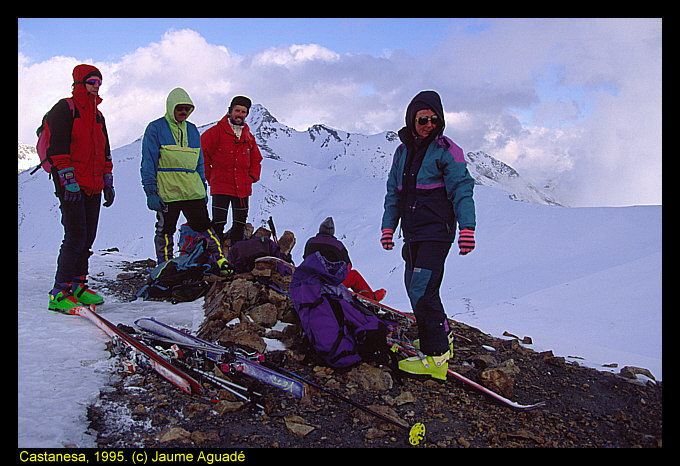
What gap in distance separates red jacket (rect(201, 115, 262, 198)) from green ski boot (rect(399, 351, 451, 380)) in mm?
3964

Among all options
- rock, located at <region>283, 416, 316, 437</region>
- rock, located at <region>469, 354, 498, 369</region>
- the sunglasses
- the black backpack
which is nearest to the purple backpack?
rock, located at <region>283, 416, 316, 437</region>

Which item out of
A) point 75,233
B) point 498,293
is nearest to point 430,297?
point 75,233

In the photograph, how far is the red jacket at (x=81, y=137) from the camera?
13.6 ft

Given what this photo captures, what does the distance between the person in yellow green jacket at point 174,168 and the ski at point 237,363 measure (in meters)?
2.00

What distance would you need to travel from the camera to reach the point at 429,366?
3.46 meters

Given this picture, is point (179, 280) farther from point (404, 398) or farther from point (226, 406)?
point (404, 398)

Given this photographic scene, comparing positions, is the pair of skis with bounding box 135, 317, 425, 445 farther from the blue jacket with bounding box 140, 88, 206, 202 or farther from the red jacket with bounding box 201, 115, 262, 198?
the red jacket with bounding box 201, 115, 262, 198

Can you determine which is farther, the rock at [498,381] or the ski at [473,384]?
the rock at [498,381]

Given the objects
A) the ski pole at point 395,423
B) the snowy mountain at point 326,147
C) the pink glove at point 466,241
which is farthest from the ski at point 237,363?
the snowy mountain at point 326,147

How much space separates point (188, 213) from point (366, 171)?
8755 cm

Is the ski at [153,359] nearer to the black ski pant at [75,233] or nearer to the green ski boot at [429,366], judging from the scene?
the black ski pant at [75,233]
